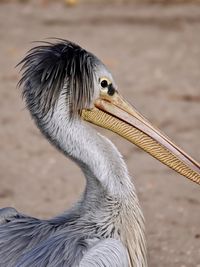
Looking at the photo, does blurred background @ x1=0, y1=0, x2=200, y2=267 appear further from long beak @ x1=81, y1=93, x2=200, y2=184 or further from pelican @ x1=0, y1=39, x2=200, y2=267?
pelican @ x1=0, y1=39, x2=200, y2=267

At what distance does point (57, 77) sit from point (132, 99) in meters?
5.64

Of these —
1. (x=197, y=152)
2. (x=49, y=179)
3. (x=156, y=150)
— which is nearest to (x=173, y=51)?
(x=197, y=152)

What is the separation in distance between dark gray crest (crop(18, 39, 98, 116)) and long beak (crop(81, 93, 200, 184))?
19cm

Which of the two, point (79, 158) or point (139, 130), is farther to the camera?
point (139, 130)

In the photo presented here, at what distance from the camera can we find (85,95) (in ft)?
18.2

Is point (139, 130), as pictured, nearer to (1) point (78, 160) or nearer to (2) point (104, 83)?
(2) point (104, 83)

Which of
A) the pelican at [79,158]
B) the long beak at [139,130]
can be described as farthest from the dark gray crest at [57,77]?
the long beak at [139,130]

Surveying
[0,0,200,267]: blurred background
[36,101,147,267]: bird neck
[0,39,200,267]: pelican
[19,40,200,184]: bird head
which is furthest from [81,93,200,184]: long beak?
[0,0,200,267]: blurred background

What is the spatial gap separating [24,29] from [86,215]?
8815 mm

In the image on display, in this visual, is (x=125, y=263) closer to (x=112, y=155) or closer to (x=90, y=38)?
(x=112, y=155)

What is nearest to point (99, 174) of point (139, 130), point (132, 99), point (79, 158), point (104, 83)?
point (79, 158)

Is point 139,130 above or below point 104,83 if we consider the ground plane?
below

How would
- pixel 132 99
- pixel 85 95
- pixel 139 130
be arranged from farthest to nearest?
pixel 132 99 → pixel 139 130 → pixel 85 95

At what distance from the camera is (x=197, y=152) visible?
9430 mm
